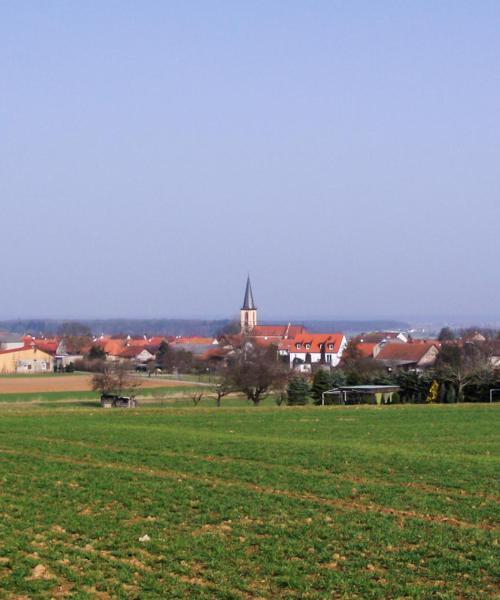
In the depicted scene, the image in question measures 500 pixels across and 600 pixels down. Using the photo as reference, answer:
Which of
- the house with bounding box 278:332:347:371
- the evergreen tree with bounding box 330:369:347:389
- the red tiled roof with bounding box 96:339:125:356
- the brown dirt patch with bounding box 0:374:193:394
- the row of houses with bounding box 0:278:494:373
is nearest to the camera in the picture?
the evergreen tree with bounding box 330:369:347:389

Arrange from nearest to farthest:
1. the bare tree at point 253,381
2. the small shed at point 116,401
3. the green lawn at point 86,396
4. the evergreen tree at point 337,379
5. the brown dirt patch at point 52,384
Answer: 1. the small shed at point 116,401
2. the bare tree at point 253,381
3. the evergreen tree at point 337,379
4. the green lawn at point 86,396
5. the brown dirt patch at point 52,384

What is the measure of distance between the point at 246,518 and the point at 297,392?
5361cm

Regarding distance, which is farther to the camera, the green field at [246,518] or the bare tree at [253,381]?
the bare tree at [253,381]

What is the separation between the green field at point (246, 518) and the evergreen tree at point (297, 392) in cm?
3848

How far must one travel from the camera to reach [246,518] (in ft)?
51.8

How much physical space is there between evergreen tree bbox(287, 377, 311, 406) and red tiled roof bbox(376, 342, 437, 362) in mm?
47831

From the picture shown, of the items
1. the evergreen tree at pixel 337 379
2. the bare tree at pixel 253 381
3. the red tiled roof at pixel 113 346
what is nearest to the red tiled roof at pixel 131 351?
the red tiled roof at pixel 113 346

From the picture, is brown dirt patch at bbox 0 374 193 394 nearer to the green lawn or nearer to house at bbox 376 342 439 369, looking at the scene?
the green lawn

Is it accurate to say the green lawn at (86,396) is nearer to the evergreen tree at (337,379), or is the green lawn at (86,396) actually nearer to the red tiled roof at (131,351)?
the evergreen tree at (337,379)

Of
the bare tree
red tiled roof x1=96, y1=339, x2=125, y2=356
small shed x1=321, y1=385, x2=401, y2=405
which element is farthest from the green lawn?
red tiled roof x1=96, y1=339, x2=125, y2=356

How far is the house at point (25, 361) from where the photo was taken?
134 meters

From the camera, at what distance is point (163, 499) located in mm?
17469

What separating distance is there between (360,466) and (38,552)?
10757 millimetres

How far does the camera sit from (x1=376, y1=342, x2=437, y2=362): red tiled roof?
387 feet
